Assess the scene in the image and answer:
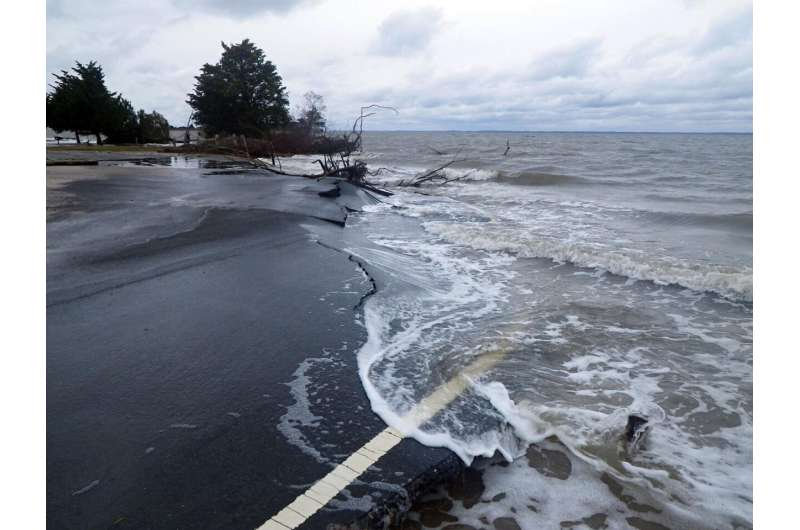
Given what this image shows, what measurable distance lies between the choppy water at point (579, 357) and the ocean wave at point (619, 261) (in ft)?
0.11

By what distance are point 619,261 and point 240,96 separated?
130ft

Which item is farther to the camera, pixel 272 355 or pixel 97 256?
pixel 97 256

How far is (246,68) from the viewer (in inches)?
1636

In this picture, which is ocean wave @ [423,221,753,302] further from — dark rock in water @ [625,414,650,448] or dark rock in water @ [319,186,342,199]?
dark rock in water @ [625,414,650,448]

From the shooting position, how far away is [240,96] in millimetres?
40312

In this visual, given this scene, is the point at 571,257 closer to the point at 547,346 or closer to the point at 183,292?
the point at 547,346

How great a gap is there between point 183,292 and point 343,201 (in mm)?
8685

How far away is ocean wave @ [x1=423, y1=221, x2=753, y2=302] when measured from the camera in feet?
22.6

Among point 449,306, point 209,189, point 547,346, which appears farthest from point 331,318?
point 209,189

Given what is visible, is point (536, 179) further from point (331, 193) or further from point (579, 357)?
point (579, 357)

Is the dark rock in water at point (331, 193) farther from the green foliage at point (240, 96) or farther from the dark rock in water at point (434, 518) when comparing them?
the green foliage at point (240, 96)

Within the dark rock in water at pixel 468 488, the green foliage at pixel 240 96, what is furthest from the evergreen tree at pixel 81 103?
the dark rock in water at pixel 468 488

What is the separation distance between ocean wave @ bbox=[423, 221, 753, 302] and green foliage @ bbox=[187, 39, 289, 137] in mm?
35283

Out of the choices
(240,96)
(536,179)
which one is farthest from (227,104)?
(536,179)
